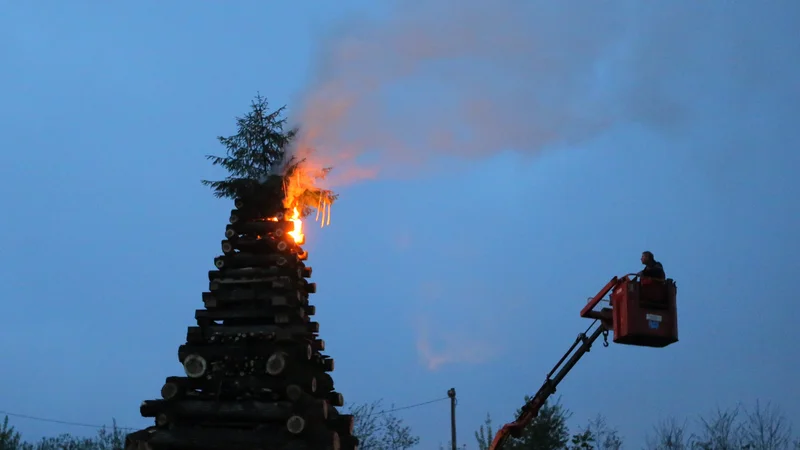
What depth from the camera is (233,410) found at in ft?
48.3

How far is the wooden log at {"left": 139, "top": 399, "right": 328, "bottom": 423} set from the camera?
1440cm

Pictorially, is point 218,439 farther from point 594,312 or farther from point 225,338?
point 594,312

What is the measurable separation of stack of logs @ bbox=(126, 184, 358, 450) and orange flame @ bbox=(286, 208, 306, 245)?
16 cm

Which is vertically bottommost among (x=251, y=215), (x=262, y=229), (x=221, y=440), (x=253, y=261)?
(x=221, y=440)

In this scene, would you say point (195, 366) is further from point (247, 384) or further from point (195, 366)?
point (247, 384)

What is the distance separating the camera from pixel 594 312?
1769 centimetres

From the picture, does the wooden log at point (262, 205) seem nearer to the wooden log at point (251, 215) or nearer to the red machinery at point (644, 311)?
the wooden log at point (251, 215)

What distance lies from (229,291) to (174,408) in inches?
93.1

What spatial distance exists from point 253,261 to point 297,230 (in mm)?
1260

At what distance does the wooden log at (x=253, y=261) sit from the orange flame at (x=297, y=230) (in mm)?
599

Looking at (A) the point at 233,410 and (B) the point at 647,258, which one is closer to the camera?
(A) the point at 233,410

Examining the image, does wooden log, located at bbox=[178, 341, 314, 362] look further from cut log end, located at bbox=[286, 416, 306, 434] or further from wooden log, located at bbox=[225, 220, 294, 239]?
wooden log, located at bbox=[225, 220, 294, 239]

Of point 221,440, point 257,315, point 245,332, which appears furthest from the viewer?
point 257,315

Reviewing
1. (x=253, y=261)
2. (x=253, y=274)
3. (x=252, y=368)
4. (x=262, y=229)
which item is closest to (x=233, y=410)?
(x=252, y=368)
